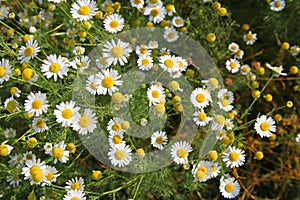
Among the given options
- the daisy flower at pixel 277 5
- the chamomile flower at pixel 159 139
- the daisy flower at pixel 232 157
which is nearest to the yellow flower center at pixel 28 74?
the chamomile flower at pixel 159 139

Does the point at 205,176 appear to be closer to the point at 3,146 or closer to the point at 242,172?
the point at 242,172

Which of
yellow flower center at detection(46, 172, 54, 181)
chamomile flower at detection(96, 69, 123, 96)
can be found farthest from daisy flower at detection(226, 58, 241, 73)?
yellow flower center at detection(46, 172, 54, 181)

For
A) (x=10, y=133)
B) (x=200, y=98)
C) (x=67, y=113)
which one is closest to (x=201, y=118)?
(x=200, y=98)

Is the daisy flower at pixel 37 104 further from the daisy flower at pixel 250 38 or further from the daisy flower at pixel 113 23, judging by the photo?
the daisy flower at pixel 250 38

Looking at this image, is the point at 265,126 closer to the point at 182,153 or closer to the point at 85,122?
the point at 182,153

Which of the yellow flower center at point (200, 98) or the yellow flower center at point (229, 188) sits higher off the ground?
the yellow flower center at point (200, 98)

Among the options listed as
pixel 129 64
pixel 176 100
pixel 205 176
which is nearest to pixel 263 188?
pixel 205 176
